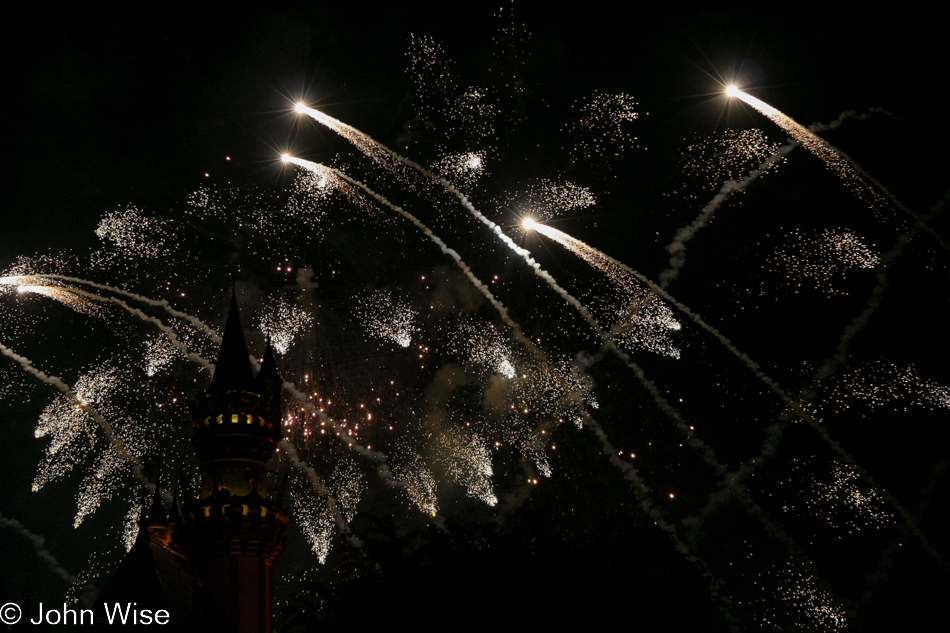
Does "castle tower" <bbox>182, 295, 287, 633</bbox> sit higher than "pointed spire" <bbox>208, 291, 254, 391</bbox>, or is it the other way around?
"pointed spire" <bbox>208, 291, 254, 391</bbox>

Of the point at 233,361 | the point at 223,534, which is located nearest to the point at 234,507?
the point at 223,534

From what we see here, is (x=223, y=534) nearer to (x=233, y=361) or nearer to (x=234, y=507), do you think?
(x=234, y=507)

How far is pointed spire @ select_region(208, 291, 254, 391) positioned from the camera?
4403 cm

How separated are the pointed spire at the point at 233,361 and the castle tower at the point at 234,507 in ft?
0.18

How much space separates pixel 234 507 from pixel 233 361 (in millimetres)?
8704

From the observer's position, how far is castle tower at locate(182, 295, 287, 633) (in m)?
39.5

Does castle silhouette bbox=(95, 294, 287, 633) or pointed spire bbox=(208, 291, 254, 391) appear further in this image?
pointed spire bbox=(208, 291, 254, 391)

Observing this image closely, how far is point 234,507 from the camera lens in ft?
132

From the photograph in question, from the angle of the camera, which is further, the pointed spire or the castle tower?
the pointed spire

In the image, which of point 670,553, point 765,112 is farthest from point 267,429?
point 765,112

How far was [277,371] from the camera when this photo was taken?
4931cm

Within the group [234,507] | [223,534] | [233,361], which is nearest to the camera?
[223,534]

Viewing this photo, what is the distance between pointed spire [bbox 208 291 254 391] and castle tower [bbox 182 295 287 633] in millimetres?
55

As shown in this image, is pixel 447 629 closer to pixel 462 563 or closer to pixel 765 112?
pixel 462 563
